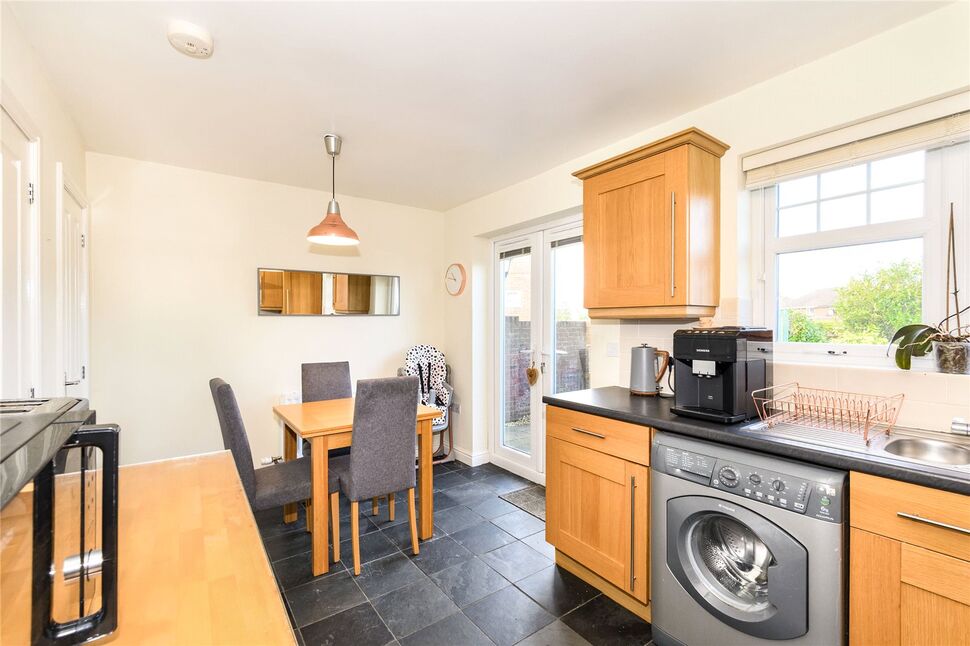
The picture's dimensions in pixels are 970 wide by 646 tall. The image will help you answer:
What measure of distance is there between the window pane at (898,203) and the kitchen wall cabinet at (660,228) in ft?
1.98

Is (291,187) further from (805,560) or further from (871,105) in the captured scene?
(805,560)

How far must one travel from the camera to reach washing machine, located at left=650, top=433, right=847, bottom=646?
1351mm

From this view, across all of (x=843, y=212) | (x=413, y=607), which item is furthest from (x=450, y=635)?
(x=843, y=212)

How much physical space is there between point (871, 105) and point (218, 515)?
2.72 meters

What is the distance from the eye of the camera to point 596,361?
295cm

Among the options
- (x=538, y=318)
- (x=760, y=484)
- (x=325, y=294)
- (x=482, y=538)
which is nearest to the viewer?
(x=760, y=484)

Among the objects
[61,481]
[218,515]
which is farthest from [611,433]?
[61,481]

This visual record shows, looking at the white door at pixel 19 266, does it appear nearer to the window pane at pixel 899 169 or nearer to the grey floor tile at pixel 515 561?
the grey floor tile at pixel 515 561

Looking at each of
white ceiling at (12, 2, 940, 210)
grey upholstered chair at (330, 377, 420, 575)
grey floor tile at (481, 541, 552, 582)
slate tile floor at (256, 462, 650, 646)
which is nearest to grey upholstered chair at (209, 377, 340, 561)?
grey upholstered chair at (330, 377, 420, 575)

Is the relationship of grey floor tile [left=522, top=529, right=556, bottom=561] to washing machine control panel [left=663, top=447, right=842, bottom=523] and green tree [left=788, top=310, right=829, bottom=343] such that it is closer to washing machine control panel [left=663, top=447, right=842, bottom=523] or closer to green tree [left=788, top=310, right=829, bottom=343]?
washing machine control panel [left=663, top=447, right=842, bottom=523]

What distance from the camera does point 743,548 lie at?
1.60 meters

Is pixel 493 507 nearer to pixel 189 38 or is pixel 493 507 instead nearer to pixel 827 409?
pixel 827 409

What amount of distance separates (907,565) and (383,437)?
6.85 ft

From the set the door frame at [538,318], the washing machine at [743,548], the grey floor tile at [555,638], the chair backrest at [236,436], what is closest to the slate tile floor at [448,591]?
the grey floor tile at [555,638]
